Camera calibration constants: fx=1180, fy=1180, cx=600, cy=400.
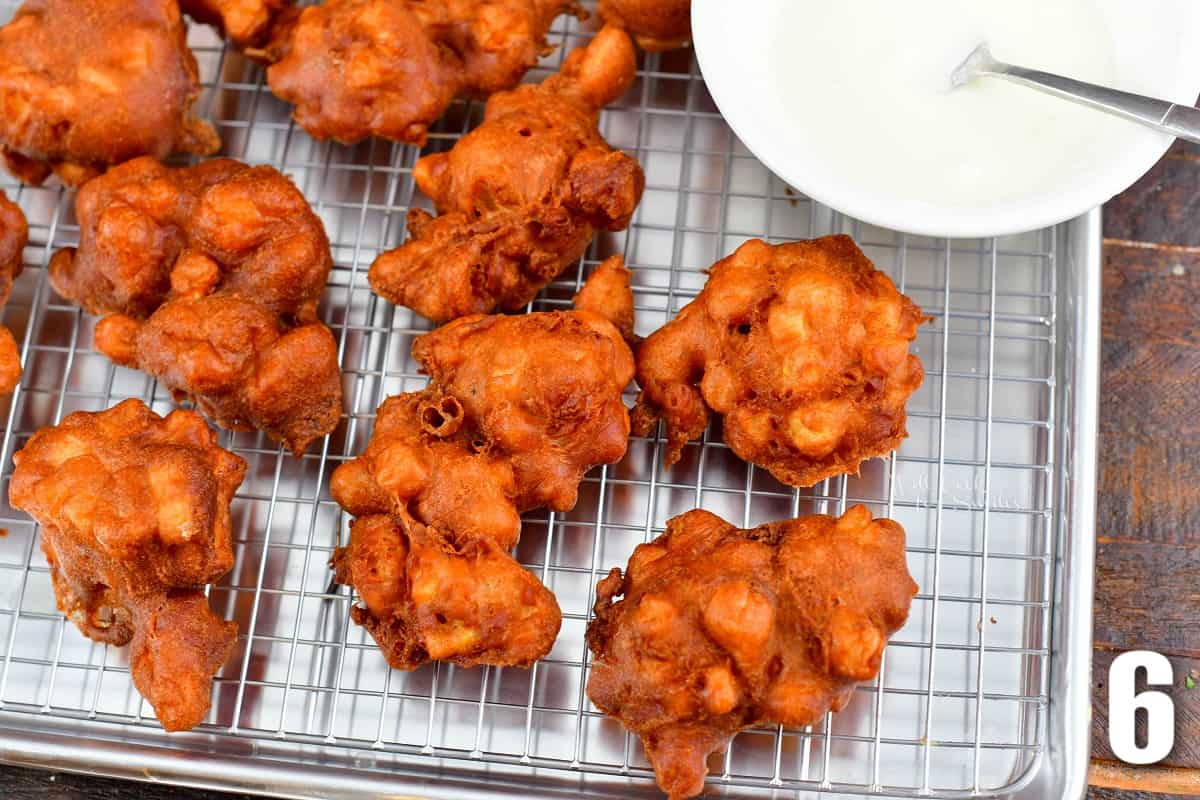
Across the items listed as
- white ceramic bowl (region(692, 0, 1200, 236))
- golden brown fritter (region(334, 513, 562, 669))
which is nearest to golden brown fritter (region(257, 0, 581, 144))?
white ceramic bowl (region(692, 0, 1200, 236))

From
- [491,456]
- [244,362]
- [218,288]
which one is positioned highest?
[218,288]

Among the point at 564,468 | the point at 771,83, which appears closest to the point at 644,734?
the point at 564,468

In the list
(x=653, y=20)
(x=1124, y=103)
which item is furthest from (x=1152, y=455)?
(x=653, y=20)

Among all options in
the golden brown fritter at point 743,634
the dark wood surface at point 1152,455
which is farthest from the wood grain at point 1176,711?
the golden brown fritter at point 743,634

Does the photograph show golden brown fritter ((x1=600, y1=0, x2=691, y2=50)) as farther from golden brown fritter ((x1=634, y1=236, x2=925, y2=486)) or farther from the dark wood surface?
the dark wood surface

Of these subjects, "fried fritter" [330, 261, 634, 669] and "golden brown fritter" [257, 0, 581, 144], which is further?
"golden brown fritter" [257, 0, 581, 144]

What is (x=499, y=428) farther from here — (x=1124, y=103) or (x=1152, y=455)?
(x=1152, y=455)

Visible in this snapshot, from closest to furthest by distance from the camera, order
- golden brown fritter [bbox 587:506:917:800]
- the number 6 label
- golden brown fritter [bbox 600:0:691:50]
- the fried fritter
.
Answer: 1. golden brown fritter [bbox 587:506:917:800]
2. the fried fritter
3. the number 6 label
4. golden brown fritter [bbox 600:0:691:50]

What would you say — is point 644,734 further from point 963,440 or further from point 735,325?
point 963,440
